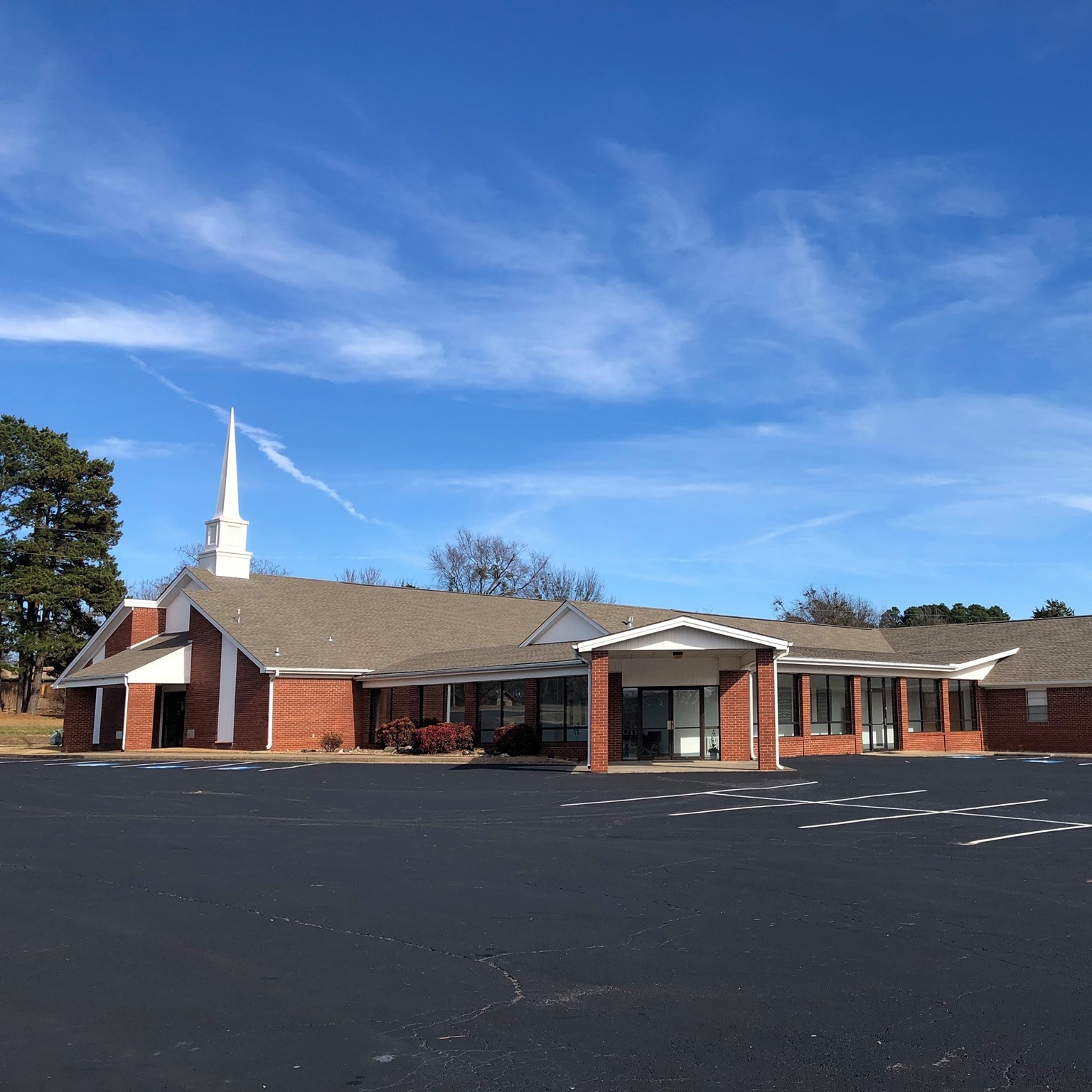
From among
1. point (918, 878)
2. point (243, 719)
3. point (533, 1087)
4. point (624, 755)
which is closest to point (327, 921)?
point (533, 1087)

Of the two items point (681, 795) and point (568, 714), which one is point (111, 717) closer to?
point (568, 714)

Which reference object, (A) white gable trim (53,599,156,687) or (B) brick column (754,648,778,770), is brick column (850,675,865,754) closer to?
(B) brick column (754,648,778,770)

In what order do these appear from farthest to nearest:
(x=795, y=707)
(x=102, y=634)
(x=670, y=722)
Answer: (x=102, y=634), (x=795, y=707), (x=670, y=722)

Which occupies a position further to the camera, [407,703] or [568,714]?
[407,703]

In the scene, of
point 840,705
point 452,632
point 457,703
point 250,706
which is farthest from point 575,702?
point 452,632

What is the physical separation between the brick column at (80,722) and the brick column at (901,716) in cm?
→ 2798

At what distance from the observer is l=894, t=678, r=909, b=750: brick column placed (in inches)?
1391

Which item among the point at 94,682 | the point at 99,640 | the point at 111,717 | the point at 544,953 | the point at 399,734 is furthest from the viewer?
the point at 99,640

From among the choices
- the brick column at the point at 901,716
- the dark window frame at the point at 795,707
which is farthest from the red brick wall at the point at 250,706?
the brick column at the point at 901,716

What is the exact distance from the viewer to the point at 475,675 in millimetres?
31016

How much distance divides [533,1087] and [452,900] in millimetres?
4346

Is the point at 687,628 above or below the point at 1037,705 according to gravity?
above

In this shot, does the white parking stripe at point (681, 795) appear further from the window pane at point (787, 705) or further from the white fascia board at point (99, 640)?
the white fascia board at point (99, 640)

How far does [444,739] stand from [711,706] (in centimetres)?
780
